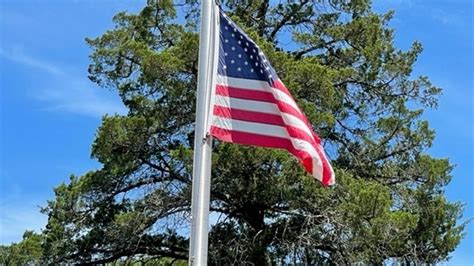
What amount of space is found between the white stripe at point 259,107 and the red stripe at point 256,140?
0.17 meters

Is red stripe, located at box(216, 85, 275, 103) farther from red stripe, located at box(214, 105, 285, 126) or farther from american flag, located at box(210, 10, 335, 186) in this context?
red stripe, located at box(214, 105, 285, 126)

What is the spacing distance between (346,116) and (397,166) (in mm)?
Result: 1438

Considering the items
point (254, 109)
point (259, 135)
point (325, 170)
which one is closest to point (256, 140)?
point (259, 135)

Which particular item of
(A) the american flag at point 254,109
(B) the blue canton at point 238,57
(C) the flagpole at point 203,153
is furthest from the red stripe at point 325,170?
(C) the flagpole at point 203,153

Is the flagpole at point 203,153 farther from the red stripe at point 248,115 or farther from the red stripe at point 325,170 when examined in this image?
the red stripe at point 325,170

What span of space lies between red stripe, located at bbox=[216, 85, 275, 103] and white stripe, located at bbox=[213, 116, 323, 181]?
0.23 meters

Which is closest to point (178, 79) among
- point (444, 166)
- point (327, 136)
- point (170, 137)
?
point (170, 137)

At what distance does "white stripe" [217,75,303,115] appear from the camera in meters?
6.05

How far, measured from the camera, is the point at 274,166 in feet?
40.0

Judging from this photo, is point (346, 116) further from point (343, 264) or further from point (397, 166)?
point (343, 264)

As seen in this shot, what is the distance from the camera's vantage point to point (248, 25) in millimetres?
15031

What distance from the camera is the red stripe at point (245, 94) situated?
601cm

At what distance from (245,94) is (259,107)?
160mm

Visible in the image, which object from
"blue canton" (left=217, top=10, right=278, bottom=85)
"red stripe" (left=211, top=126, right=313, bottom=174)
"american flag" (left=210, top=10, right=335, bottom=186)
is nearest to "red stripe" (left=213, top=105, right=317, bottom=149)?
"american flag" (left=210, top=10, right=335, bottom=186)
